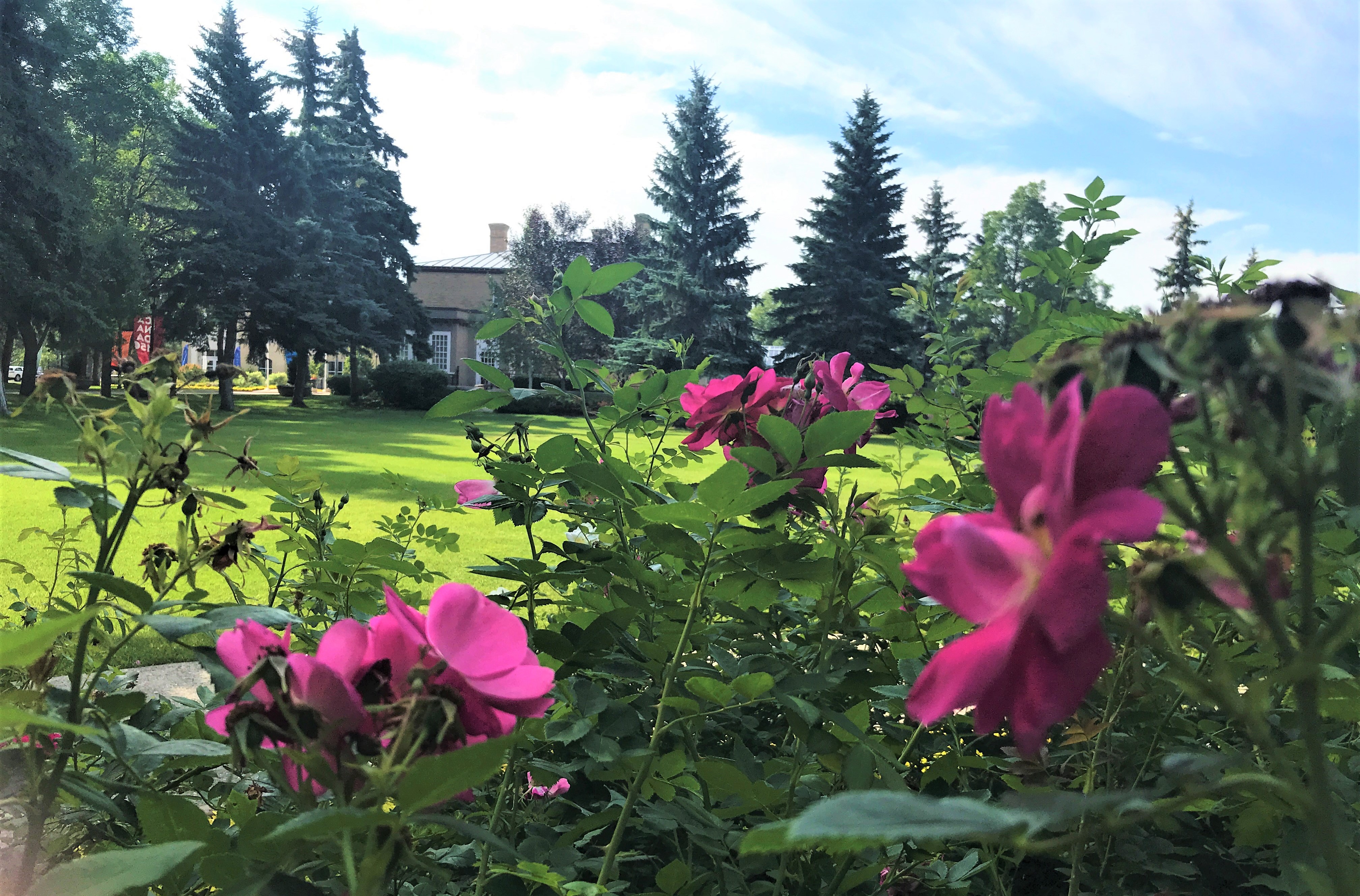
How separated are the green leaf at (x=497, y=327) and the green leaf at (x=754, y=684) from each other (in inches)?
24.3

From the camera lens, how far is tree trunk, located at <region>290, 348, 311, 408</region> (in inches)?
1011

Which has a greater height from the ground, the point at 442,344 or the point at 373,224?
the point at 373,224

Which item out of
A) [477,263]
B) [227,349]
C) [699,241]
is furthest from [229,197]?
[477,263]

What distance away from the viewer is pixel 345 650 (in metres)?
0.49

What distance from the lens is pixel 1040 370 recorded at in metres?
0.40

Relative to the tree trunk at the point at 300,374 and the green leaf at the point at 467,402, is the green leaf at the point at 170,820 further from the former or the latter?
the tree trunk at the point at 300,374

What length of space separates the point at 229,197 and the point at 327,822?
90.1 ft

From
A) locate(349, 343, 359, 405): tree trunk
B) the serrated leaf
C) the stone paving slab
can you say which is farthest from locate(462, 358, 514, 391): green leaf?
locate(349, 343, 359, 405): tree trunk

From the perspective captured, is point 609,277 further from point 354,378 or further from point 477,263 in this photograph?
point 477,263

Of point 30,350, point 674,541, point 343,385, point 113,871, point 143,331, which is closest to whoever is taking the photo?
point 113,871

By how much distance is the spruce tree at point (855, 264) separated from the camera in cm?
2766

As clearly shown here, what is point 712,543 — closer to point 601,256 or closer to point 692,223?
point 692,223

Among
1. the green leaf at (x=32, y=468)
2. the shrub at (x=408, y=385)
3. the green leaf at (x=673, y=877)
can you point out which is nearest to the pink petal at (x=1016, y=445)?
the green leaf at (x=673, y=877)

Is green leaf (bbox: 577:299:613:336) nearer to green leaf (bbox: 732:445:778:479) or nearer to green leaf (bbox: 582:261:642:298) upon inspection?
green leaf (bbox: 582:261:642:298)
